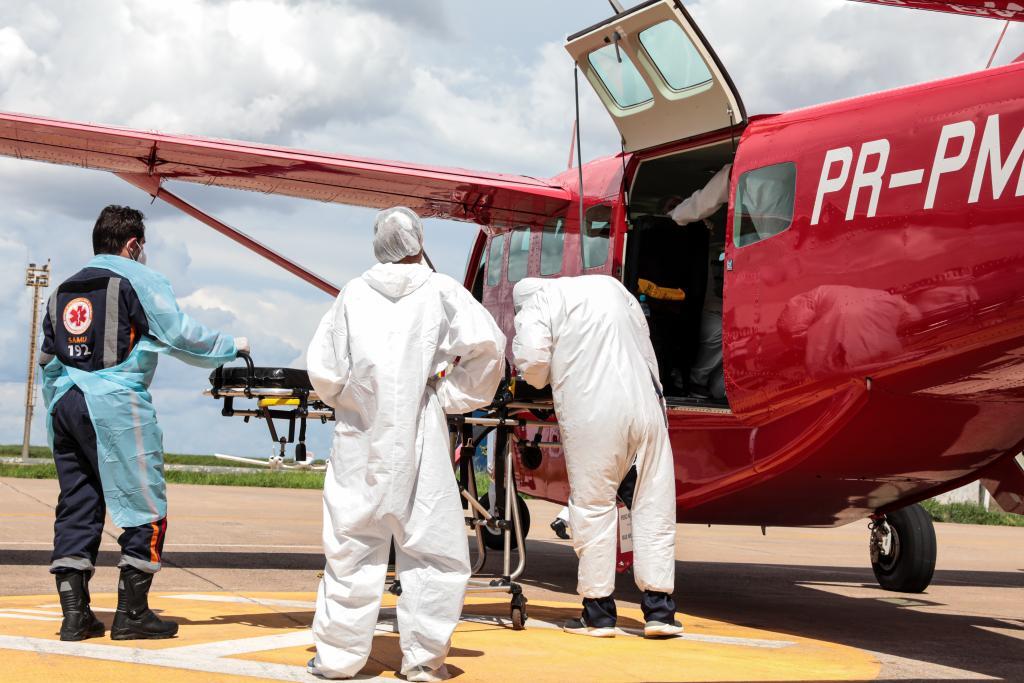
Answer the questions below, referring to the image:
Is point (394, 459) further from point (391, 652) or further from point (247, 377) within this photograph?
point (247, 377)

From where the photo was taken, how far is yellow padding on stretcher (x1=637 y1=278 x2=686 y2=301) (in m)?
8.33

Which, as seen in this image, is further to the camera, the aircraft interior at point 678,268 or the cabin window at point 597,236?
the cabin window at point 597,236

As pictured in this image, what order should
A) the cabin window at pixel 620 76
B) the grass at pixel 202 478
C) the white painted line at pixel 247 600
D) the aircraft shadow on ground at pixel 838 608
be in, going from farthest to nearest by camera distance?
the grass at pixel 202 478 → the cabin window at pixel 620 76 → the white painted line at pixel 247 600 → the aircraft shadow on ground at pixel 838 608

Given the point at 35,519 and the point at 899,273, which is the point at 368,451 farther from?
the point at 35,519

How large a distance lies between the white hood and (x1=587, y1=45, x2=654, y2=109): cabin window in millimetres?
3037

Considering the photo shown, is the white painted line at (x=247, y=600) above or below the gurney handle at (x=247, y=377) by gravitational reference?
below

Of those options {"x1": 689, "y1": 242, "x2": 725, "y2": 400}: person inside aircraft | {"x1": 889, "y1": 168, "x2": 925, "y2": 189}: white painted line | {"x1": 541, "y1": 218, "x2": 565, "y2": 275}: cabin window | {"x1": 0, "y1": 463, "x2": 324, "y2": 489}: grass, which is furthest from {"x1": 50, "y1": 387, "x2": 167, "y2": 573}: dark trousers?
{"x1": 0, "y1": 463, "x2": 324, "y2": 489}: grass

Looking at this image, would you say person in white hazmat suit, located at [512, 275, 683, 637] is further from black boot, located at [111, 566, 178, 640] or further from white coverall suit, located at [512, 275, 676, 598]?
black boot, located at [111, 566, 178, 640]

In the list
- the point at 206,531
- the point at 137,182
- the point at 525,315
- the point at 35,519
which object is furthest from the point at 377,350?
the point at 35,519

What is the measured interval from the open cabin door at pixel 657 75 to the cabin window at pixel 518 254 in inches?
107

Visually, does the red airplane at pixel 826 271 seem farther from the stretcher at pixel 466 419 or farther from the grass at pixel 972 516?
the grass at pixel 972 516

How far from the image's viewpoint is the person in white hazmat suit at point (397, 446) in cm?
452

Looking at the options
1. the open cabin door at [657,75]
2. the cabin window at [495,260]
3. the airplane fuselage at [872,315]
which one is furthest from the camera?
the cabin window at [495,260]

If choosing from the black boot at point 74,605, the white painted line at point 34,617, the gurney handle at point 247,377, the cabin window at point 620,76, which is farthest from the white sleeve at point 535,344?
the white painted line at point 34,617
